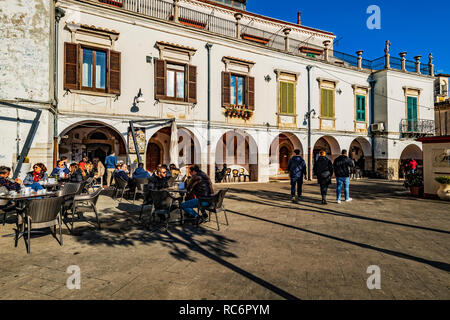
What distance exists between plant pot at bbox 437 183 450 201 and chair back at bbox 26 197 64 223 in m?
11.4

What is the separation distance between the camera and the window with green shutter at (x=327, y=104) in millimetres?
17078

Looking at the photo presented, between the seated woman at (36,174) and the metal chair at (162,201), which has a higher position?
the seated woman at (36,174)

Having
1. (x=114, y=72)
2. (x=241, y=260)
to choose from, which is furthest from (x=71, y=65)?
(x=241, y=260)

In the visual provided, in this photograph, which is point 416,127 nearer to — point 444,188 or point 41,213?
point 444,188

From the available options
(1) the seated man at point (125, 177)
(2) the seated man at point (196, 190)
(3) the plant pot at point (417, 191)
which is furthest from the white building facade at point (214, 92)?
(3) the plant pot at point (417, 191)

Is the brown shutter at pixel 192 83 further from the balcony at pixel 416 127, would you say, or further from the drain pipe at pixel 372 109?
the balcony at pixel 416 127

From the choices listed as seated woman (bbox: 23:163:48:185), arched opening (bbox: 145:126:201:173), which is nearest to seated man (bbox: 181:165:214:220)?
seated woman (bbox: 23:163:48:185)

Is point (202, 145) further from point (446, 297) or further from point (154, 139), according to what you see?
point (446, 297)

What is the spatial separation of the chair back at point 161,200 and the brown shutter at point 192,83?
8.56m

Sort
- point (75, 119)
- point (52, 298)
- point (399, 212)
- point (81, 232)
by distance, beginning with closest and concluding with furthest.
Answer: point (52, 298) → point (81, 232) → point (399, 212) → point (75, 119)

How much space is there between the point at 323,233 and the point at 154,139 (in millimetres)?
11831

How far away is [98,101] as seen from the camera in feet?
36.1

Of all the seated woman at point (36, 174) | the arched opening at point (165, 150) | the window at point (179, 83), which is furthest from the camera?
the arched opening at point (165, 150)
